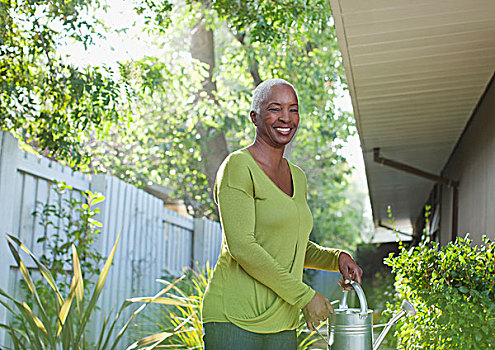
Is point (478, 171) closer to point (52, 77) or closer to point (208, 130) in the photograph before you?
point (52, 77)

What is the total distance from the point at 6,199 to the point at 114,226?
1.97 m

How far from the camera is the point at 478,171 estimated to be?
5.02 m

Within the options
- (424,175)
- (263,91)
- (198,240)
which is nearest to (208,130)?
(198,240)

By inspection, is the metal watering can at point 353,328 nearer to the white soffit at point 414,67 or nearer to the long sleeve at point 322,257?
the long sleeve at point 322,257

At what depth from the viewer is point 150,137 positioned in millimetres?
10773

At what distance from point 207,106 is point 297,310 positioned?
6.47 meters

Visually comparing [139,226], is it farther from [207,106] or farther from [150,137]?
[150,137]

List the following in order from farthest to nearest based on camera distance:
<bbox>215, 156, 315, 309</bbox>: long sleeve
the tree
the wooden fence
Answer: the tree, the wooden fence, <bbox>215, 156, 315, 309</bbox>: long sleeve

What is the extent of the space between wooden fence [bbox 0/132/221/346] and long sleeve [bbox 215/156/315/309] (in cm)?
283

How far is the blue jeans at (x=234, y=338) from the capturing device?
1.87m

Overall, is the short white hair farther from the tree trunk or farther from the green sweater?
the tree trunk

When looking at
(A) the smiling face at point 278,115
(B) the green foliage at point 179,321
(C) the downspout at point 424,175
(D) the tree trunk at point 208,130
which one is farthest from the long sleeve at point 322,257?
(D) the tree trunk at point 208,130

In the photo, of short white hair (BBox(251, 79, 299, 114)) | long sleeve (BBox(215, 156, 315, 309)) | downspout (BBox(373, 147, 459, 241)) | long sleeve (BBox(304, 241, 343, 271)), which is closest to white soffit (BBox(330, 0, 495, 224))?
downspout (BBox(373, 147, 459, 241))

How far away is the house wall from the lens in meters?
4.41
